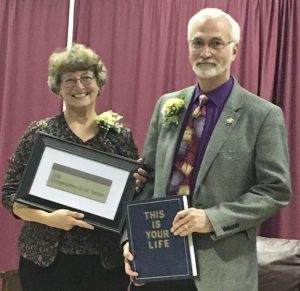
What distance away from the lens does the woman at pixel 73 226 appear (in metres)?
1.93

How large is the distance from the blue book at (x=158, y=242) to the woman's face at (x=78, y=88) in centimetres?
54

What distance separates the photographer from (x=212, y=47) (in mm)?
1662

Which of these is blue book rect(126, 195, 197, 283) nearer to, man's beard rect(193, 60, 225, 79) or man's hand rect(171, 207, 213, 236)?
man's hand rect(171, 207, 213, 236)

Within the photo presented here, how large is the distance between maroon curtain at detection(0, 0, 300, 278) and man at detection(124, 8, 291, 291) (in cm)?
128

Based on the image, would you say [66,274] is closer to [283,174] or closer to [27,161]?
[27,161]

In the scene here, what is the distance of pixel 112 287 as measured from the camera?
78.2 inches

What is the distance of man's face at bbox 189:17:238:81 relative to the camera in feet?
5.41

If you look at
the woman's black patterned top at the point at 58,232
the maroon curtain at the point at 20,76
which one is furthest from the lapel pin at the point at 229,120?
the maroon curtain at the point at 20,76

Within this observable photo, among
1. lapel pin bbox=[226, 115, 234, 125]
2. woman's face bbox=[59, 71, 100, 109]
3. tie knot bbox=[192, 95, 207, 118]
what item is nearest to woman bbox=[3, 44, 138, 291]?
woman's face bbox=[59, 71, 100, 109]

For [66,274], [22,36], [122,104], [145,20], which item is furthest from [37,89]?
[66,274]

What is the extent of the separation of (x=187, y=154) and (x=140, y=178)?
0.25 m

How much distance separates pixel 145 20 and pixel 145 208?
1851 millimetres

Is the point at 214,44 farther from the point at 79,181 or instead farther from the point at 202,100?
the point at 79,181

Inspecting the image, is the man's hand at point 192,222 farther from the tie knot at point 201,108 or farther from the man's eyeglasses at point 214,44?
the man's eyeglasses at point 214,44
